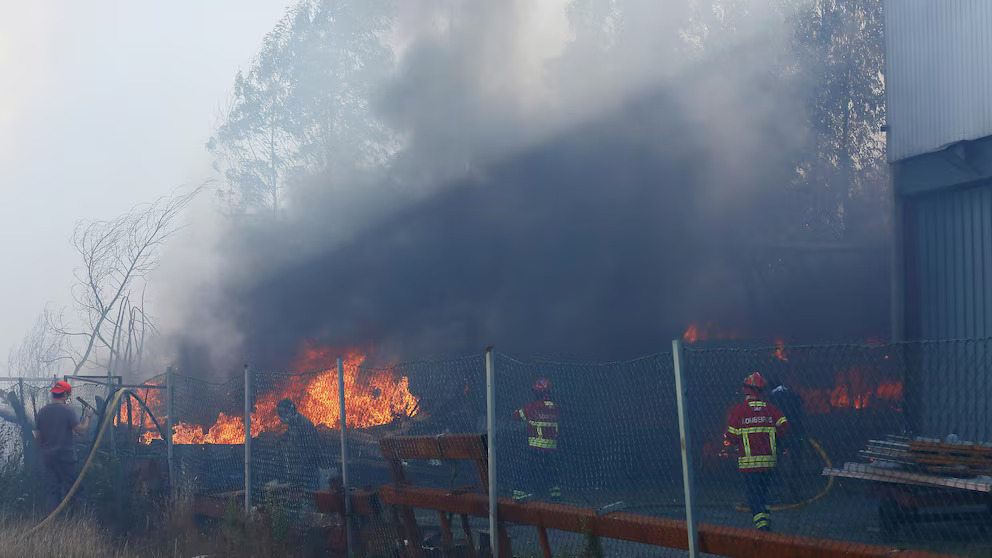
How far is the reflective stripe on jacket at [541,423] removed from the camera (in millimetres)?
9938

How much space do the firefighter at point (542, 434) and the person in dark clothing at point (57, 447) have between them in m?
5.15

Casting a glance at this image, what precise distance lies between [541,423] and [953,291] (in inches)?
228

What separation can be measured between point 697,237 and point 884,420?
9.35m

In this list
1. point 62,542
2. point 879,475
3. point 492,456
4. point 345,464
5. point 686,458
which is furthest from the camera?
point 879,475

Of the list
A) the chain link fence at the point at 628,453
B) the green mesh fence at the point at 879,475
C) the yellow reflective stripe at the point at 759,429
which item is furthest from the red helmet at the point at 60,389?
the yellow reflective stripe at the point at 759,429

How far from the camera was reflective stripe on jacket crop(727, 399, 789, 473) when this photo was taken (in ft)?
24.6

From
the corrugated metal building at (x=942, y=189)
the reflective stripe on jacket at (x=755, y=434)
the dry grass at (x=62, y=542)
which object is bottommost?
the dry grass at (x=62, y=542)

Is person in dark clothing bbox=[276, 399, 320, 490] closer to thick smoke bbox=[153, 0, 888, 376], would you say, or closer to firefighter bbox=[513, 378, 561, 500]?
firefighter bbox=[513, 378, 561, 500]

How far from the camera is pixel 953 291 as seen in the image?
1077 centimetres

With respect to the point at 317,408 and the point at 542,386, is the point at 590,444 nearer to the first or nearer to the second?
the point at 542,386

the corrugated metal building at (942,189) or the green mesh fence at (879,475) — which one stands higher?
the corrugated metal building at (942,189)

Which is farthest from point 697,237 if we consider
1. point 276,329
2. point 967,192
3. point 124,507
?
point 124,507

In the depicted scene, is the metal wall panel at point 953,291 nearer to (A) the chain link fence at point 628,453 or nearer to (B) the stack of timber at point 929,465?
(A) the chain link fence at point 628,453

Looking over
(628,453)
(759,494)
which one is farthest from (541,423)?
(759,494)
